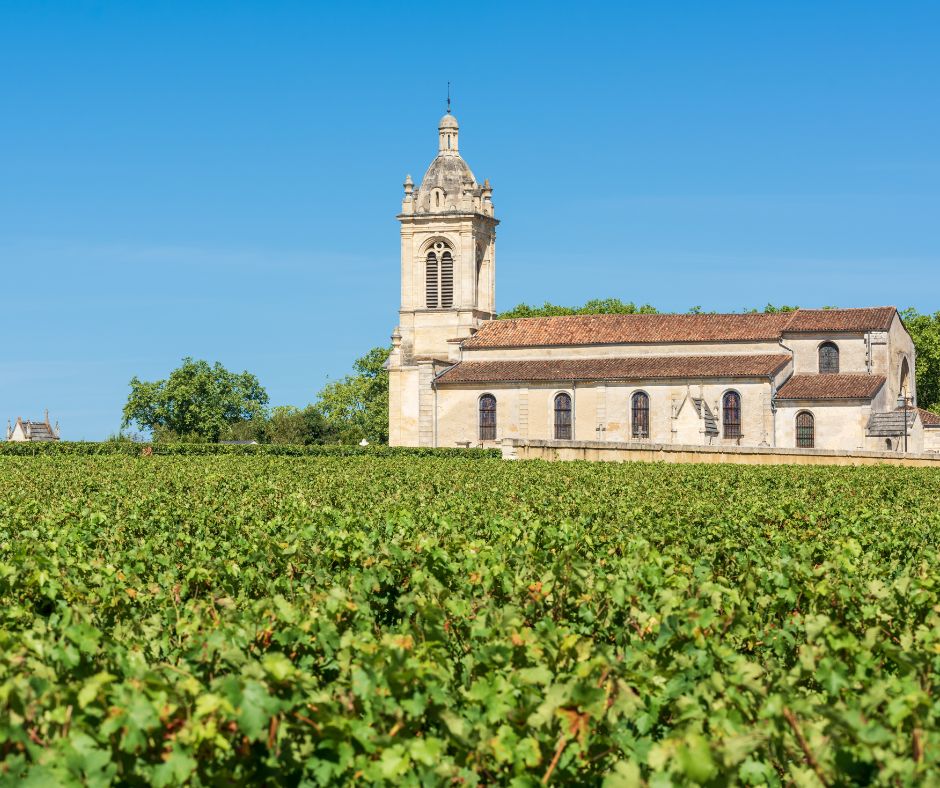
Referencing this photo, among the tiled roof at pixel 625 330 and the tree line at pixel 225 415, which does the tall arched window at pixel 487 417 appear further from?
the tree line at pixel 225 415

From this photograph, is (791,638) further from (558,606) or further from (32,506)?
(32,506)

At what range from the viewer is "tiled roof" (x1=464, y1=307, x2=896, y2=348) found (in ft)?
211

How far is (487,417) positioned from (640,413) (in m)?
8.09

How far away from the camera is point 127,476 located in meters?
31.5

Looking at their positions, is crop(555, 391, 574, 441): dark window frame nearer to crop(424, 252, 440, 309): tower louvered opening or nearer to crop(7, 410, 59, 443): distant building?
crop(424, 252, 440, 309): tower louvered opening

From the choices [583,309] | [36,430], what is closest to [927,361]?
[583,309]

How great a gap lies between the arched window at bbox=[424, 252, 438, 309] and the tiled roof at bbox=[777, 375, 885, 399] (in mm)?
19800

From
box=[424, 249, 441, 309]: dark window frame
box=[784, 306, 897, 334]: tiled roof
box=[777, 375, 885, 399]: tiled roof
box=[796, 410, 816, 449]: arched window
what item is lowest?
box=[796, 410, 816, 449]: arched window

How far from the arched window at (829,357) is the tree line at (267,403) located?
90.7 feet

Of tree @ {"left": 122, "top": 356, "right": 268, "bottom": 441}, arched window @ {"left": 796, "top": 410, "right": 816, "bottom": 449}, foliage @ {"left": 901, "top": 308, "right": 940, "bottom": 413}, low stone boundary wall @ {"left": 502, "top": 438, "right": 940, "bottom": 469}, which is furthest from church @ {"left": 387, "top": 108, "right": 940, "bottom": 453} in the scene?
tree @ {"left": 122, "top": 356, "right": 268, "bottom": 441}

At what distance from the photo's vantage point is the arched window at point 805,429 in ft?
198

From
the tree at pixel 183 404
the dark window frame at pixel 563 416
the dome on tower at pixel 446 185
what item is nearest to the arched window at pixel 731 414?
the dark window frame at pixel 563 416

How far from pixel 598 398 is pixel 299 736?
59859mm

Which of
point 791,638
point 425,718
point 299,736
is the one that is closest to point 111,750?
point 299,736
